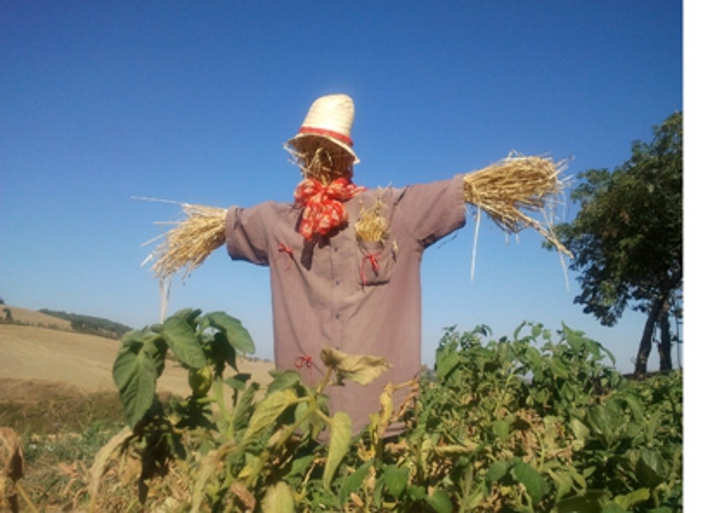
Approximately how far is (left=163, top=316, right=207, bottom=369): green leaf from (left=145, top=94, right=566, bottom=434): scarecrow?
5.73ft

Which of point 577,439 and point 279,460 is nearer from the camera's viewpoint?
point 279,460

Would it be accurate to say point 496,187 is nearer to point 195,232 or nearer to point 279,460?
point 195,232

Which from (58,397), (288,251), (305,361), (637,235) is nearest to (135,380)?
(305,361)

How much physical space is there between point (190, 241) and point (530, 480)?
8.20 ft

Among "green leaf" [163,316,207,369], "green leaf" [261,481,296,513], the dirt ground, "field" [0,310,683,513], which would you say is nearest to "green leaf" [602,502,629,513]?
"field" [0,310,683,513]

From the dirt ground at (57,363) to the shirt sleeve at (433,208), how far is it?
4746 millimetres

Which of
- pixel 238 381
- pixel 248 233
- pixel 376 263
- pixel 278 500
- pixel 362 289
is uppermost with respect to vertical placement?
pixel 248 233

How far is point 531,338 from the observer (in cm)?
137

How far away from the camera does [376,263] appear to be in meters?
2.54

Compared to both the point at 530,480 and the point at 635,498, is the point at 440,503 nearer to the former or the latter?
the point at 530,480

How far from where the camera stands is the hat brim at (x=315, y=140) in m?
2.63

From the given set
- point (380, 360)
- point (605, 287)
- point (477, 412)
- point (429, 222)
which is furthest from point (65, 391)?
point (605, 287)

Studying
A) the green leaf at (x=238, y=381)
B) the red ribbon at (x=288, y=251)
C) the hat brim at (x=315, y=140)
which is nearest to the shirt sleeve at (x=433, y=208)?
the hat brim at (x=315, y=140)
